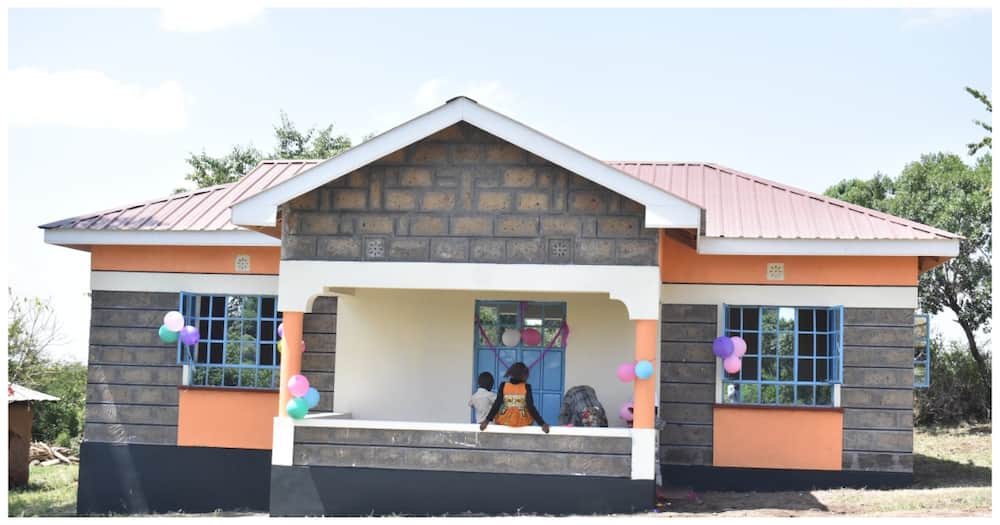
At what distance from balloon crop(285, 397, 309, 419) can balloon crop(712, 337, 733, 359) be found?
4.63 metres

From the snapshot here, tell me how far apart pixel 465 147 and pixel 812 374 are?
4.95m

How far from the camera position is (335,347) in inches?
529

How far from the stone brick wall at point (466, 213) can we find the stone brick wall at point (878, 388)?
3194 mm

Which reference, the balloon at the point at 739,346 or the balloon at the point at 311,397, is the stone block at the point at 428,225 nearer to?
the balloon at the point at 311,397

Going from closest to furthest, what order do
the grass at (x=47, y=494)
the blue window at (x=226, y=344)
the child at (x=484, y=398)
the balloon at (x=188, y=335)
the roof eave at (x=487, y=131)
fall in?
the roof eave at (x=487, y=131) < the child at (x=484, y=398) < the balloon at (x=188, y=335) < the blue window at (x=226, y=344) < the grass at (x=47, y=494)

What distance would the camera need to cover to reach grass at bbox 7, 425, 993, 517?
1109 cm

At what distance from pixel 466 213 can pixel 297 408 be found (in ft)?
8.60

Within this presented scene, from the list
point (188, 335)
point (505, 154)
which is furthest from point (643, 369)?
point (188, 335)

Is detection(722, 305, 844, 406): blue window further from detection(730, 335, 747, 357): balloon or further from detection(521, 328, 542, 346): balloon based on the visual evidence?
detection(521, 328, 542, 346): balloon

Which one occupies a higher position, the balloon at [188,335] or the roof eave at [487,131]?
the roof eave at [487,131]

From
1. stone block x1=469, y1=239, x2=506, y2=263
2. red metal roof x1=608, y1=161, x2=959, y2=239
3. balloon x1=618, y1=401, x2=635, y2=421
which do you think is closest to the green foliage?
red metal roof x1=608, y1=161, x2=959, y2=239

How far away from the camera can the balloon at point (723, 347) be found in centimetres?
1266

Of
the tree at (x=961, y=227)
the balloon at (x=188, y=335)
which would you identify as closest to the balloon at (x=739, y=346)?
the balloon at (x=188, y=335)
